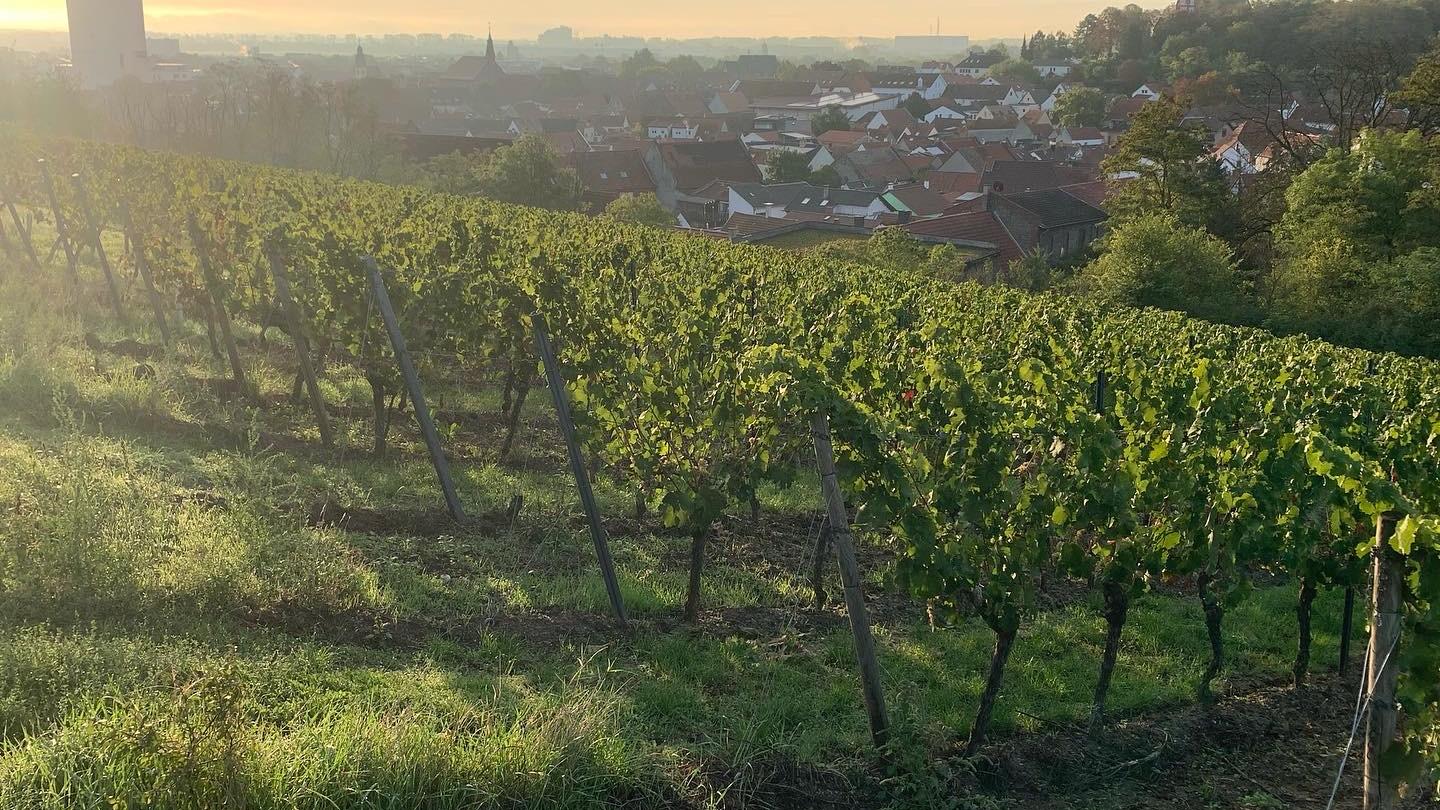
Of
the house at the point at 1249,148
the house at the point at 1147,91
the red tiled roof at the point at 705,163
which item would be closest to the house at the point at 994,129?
the house at the point at 1147,91

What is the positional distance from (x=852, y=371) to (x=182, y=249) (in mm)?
10762

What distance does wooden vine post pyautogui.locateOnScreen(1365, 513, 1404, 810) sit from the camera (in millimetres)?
4363

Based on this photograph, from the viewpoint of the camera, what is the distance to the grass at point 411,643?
4578mm

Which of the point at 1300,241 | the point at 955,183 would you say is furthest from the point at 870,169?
the point at 1300,241

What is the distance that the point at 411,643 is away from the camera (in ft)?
21.5

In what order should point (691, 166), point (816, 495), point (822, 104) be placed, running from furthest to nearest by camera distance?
point (822, 104)
point (691, 166)
point (816, 495)

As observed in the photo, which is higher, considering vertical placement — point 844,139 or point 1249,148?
point 1249,148

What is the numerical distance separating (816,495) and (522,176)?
119 feet

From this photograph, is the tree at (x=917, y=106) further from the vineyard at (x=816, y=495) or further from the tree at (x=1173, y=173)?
the vineyard at (x=816, y=495)

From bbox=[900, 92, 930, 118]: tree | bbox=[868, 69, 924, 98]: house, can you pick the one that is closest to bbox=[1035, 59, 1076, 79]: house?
bbox=[868, 69, 924, 98]: house

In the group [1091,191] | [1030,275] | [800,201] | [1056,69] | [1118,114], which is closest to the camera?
[1030,275]

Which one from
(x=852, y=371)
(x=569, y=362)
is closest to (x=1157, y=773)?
(x=852, y=371)

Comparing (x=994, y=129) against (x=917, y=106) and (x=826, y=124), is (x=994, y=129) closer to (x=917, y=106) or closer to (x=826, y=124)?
(x=826, y=124)

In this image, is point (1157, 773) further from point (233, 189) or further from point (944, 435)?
point (233, 189)
